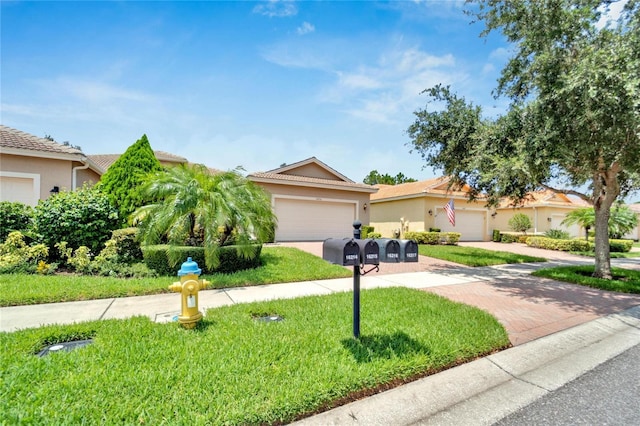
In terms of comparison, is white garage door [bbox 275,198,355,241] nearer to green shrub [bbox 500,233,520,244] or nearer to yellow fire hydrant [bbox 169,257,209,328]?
yellow fire hydrant [bbox 169,257,209,328]

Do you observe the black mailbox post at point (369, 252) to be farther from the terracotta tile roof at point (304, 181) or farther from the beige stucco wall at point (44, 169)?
the terracotta tile roof at point (304, 181)

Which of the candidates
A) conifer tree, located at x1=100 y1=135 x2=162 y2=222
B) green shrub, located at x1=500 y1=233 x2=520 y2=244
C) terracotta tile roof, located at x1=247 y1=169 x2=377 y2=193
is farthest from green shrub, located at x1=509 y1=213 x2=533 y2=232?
conifer tree, located at x1=100 y1=135 x2=162 y2=222

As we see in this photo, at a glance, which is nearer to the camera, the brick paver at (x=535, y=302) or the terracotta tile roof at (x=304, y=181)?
the brick paver at (x=535, y=302)

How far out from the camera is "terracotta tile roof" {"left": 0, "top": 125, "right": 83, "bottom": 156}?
31.7 feet

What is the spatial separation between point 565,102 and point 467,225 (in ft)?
55.8

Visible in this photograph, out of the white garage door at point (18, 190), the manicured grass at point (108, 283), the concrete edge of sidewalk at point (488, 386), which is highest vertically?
the white garage door at point (18, 190)

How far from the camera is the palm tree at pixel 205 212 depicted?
7348 mm

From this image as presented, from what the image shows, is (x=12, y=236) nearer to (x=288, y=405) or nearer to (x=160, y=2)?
(x=160, y=2)

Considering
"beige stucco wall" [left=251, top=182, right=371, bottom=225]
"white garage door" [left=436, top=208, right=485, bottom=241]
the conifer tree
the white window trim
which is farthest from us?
"white garage door" [left=436, top=208, right=485, bottom=241]

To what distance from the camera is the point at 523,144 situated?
A: 7617mm

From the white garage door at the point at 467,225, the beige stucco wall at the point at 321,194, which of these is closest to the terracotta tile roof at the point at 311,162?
the beige stucco wall at the point at 321,194

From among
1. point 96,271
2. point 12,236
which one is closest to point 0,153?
point 12,236

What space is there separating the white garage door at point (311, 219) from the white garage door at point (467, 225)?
23.7 ft

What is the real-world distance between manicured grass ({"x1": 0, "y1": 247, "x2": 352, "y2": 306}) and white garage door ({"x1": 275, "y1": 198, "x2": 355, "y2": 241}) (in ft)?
25.3
